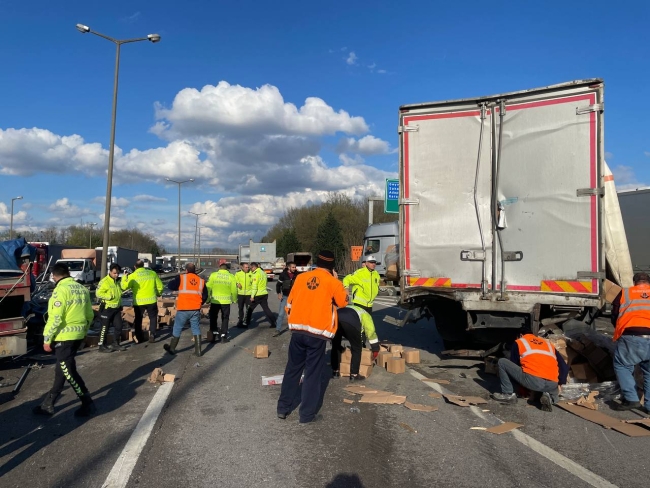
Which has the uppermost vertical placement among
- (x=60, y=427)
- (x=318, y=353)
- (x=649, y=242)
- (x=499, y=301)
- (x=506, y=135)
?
(x=506, y=135)

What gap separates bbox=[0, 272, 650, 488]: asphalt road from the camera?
4273mm

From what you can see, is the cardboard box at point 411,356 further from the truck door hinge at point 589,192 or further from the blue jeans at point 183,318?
the blue jeans at point 183,318

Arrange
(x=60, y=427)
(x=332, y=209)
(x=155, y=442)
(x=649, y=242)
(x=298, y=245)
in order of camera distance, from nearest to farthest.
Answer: (x=155, y=442)
(x=60, y=427)
(x=649, y=242)
(x=332, y=209)
(x=298, y=245)

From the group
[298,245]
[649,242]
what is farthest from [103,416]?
[298,245]

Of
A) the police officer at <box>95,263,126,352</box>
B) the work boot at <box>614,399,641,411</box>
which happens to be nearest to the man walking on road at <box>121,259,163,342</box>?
the police officer at <box>95,263,126,352</box>

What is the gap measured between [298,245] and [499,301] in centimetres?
5722

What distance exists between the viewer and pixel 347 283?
8.88 meters

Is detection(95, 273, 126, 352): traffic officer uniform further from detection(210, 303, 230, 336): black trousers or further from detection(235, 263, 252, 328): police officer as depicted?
detection(235, 263, 252, 328): police officer

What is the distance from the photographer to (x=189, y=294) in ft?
31.9

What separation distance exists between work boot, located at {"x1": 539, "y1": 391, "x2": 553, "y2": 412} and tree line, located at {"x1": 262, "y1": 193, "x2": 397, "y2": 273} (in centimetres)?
3824

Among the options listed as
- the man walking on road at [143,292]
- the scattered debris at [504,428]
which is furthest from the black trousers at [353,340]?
the man walking on road at [143,292]

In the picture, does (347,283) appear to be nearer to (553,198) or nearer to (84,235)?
(553,198)

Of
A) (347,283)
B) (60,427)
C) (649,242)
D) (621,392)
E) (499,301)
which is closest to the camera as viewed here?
(60,427)

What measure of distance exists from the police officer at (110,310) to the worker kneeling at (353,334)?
4.83 meters
